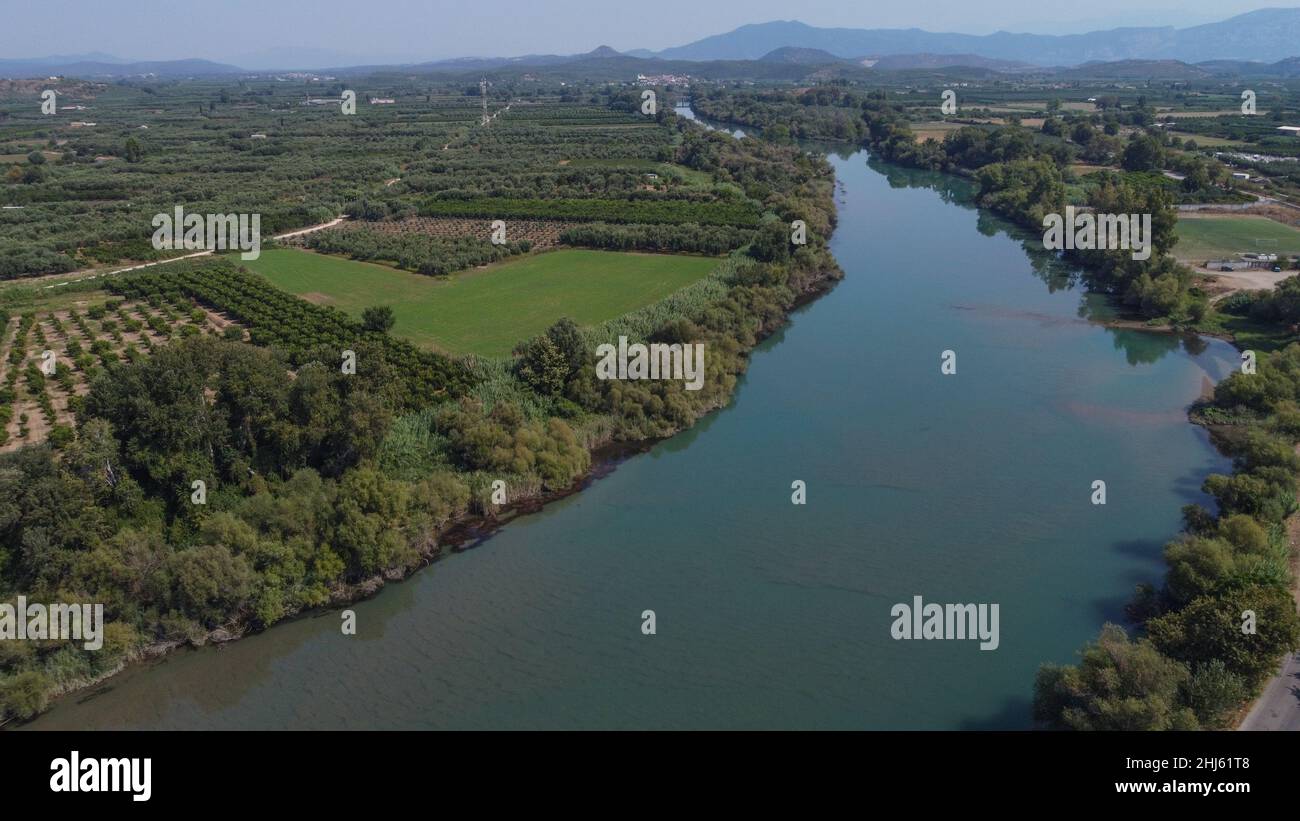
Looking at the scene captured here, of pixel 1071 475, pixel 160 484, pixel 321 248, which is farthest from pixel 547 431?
pixel 321 248

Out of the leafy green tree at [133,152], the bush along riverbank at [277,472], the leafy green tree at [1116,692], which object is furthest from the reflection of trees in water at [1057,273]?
the leafy green tree at [133,152]

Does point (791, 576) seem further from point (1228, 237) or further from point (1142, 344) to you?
point (1228, 237)

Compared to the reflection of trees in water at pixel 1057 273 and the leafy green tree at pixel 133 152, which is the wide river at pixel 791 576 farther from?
the leafy green tree at pixel 133 152

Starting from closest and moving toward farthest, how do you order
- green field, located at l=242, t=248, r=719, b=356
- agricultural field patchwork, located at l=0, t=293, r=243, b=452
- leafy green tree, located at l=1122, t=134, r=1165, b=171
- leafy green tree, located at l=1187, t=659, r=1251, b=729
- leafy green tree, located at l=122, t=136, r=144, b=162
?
leafy green tree, located at l=1187, t=659, r=1251, b=729
agricultural field patchwork, located at l=0, t=293, r=243, b=452
green field, located at l=242, t=248, r=719, b=356
leafy green tree, located at l=1122, t=134, r=1165, b=171
leafy green tree, located at l=122, t=136, r=144, b=162

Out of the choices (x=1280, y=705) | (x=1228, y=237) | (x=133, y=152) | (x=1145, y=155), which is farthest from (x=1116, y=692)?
(x=133, y=152)

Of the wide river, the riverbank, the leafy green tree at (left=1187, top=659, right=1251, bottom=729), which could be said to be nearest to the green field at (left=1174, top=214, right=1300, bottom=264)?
the wide river

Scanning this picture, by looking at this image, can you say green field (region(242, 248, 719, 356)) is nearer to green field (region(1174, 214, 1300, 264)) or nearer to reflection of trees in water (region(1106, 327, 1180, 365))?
reflection of trees in water (region(1106, 327, 1180, 365))
